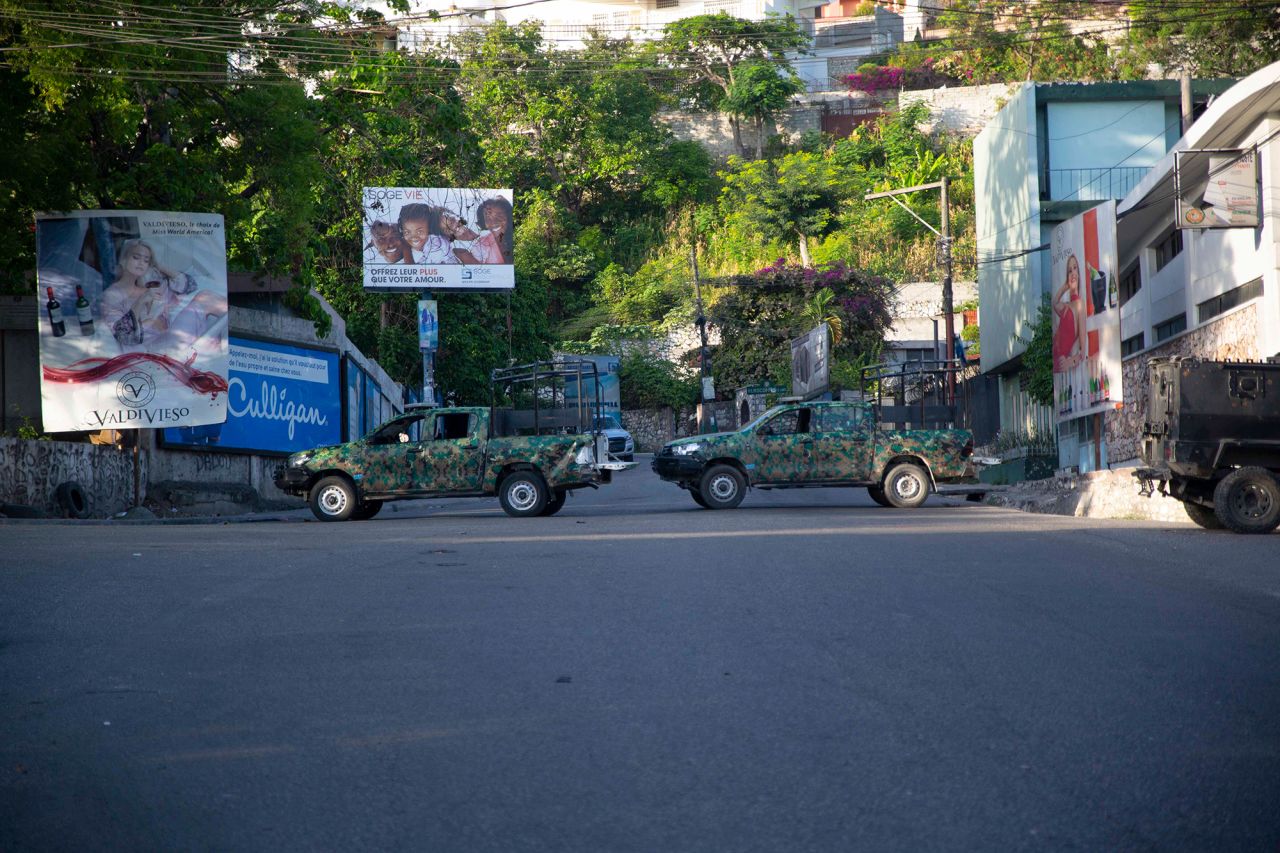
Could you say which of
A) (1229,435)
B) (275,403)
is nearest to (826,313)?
(275,403)

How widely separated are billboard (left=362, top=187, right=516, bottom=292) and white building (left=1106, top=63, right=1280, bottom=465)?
18.5 m

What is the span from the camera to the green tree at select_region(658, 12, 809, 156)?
73375mm

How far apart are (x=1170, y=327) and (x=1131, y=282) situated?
4733 mm

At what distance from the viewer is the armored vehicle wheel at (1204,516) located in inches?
658

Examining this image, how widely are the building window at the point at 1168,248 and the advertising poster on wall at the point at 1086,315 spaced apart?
2256mm

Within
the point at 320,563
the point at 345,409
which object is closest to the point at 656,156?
the point at 345,409

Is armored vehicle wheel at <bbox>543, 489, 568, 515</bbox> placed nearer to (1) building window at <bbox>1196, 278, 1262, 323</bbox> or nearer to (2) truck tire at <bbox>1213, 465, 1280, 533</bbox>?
(2) truck tire at <bbox>1213, 465, 1280, 533</bbox>

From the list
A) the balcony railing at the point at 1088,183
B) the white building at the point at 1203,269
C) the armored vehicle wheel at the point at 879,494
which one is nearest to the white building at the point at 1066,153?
the balcony railing at the point at 1088,183

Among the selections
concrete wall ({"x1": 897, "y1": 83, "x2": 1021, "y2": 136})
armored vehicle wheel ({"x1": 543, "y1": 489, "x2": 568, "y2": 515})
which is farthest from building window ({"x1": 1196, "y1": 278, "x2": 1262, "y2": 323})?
concrete wall ({"x1": 897, "y1": 83, "x2": 1021, "y2": 136})

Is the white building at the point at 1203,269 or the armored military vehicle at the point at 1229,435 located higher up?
the white building at the point at 1203,269

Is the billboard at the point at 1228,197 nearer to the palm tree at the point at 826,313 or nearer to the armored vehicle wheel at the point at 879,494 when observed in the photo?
the armored vehicle wheel at the point at 879,494

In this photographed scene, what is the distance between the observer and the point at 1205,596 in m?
9.77

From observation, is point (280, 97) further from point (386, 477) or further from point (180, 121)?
point (386, 477)

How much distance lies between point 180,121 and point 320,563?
475 inches
